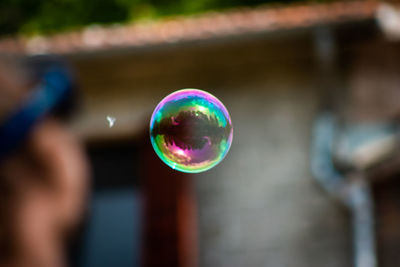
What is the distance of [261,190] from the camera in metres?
4.86

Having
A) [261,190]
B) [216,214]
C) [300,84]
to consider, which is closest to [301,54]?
[300,84]

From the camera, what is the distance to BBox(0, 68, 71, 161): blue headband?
253 centimetres

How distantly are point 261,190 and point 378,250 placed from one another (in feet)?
3.21

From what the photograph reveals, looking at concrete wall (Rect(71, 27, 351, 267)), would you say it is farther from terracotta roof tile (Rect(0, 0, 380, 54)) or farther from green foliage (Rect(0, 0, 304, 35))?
green foliage (Rect(0, 0, 304, 35))

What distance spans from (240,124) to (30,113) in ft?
8.60

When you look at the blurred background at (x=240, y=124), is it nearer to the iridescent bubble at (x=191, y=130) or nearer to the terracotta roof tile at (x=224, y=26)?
the terracotta roof tile at (x=224, y=26)

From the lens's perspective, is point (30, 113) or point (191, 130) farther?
point (30, 113)

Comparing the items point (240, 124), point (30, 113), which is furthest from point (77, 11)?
point (30, 113)

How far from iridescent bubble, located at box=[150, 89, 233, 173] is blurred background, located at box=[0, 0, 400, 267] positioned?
2.39 m

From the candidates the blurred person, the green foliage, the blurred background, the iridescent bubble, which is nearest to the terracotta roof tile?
the blurred background

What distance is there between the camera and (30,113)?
8.55 ft

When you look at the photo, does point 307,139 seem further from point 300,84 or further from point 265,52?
point 265,52

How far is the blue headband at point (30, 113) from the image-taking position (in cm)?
253

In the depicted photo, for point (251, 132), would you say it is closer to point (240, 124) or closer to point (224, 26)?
point (240, 124)
